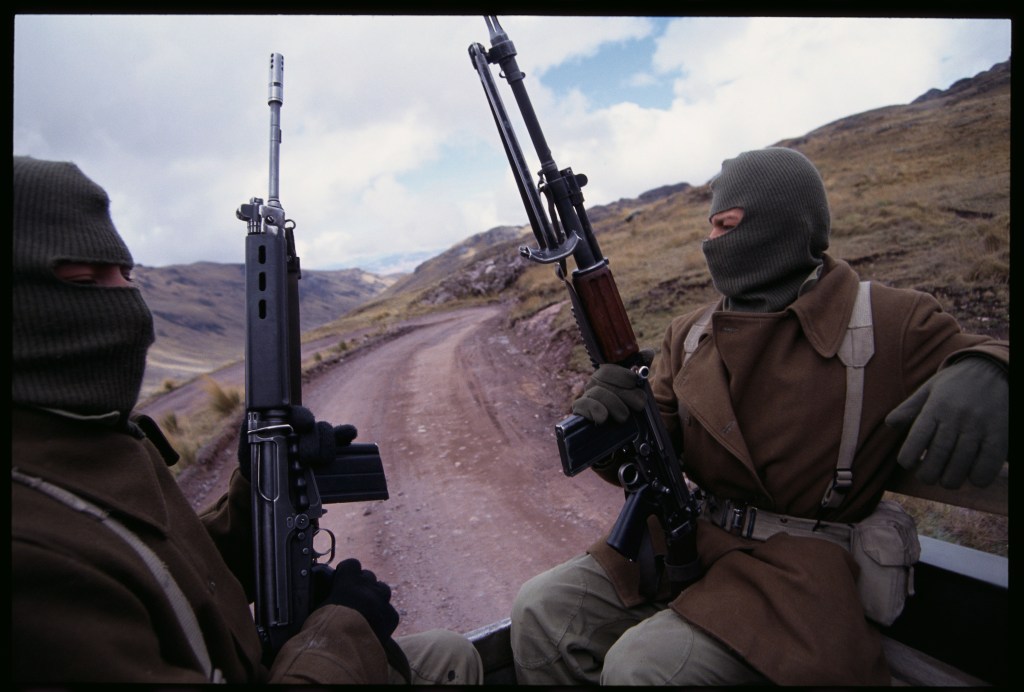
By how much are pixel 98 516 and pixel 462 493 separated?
4928 millimetres

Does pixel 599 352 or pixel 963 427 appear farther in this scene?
pixel 599 352

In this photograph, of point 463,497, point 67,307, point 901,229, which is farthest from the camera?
point 901,229

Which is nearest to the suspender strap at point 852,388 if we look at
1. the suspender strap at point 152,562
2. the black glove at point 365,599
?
the black glove at point 365,599

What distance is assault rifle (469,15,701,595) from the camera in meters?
2.26

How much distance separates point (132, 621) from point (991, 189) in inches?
692

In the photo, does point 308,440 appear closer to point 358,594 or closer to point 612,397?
point 358,594

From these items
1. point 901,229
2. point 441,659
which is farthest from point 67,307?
point 901,229

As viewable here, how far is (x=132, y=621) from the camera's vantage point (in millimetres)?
1265

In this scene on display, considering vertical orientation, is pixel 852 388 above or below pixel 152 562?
below

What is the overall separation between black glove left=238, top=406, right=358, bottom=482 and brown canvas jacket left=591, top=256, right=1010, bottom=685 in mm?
1235

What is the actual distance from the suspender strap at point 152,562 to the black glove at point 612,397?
1.41 meters

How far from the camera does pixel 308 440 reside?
210cm

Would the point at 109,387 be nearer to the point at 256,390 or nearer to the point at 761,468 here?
the point at 256,390

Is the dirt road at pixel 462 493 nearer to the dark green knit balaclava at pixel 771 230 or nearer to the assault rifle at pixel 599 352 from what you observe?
the assault rifle at pixel 599 352
